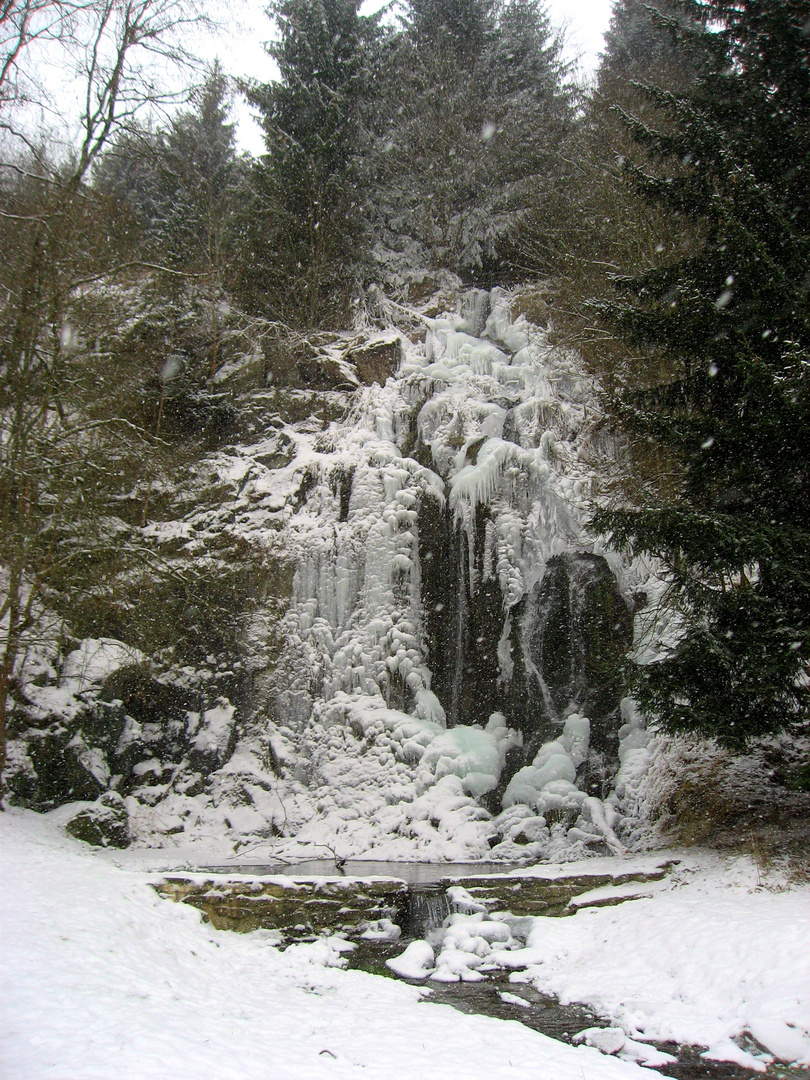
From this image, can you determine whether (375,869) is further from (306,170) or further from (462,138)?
(462,138)

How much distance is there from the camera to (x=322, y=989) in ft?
14.6

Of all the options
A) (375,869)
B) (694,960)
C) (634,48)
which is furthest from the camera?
(634,48)

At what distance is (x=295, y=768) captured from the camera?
9664 mm

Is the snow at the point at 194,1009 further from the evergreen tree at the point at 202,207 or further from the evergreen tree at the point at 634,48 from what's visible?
the evergreen tree at the point at 634,48

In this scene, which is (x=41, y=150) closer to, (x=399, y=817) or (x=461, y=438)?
(x=461, y=438)

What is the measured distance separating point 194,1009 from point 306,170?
1416cm

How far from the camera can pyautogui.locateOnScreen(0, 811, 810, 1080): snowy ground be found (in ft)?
9.87

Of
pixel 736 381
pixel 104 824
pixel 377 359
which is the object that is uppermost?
pixel 377 359

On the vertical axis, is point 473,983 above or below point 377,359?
below

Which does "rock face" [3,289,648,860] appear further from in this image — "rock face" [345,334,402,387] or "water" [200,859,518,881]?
"rock face" [345,334,402,387]

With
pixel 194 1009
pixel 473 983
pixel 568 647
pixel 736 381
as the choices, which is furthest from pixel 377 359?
pixel 194 1009

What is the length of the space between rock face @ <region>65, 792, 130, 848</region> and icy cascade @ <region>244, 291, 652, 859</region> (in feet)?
5.99

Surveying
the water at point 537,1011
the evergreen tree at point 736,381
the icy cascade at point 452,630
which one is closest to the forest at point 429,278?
the evergreen tree at point 736,381

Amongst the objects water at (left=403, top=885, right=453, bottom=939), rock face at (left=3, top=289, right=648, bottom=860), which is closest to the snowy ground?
water at (left=403, top=885, right=453, bottom=939)
